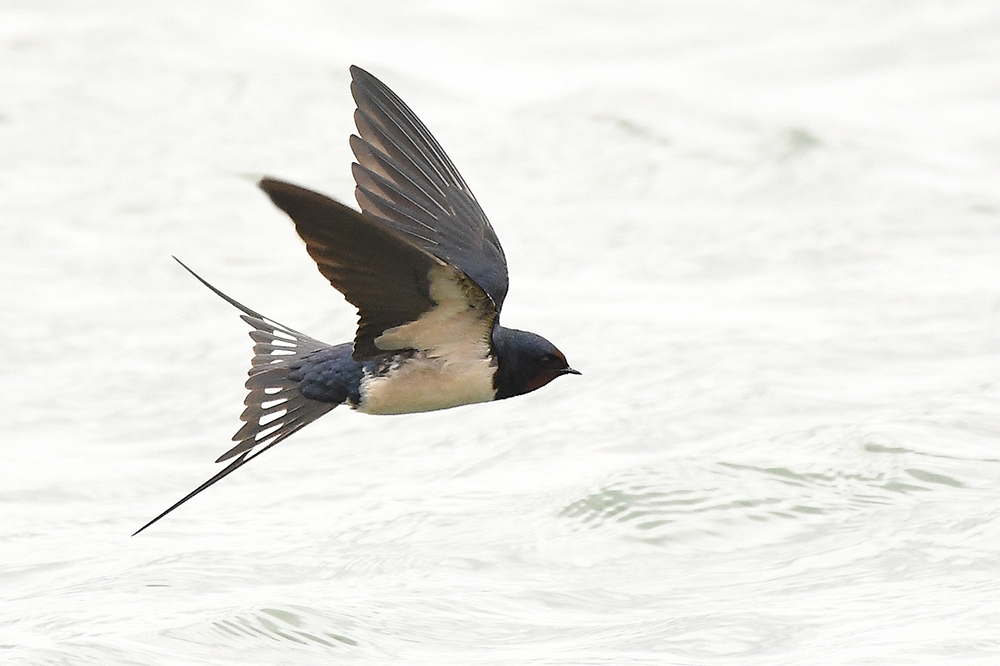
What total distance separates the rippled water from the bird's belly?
76cm

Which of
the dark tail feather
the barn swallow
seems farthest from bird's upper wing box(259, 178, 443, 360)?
the dark tail feather

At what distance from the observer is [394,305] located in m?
4.18

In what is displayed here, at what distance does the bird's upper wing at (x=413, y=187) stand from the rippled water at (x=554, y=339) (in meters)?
0.98

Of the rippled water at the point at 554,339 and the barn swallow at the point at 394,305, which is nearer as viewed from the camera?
the barn swallow at the point at 394,305

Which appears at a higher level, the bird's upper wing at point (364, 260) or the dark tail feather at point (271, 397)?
the bird's upper wing at point (364, 260)

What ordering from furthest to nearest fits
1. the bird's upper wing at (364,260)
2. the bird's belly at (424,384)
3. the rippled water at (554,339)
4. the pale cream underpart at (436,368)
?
the rippled water at (554,339) → the bird's belly at (424,384) → the pale cream underpart at (436,368) → the bird's upper wing at (364,260)

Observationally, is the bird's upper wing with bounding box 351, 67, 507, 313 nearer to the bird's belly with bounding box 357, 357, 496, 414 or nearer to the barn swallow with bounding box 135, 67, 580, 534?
the barn swallow with bounding box 135, 67, 580, 534

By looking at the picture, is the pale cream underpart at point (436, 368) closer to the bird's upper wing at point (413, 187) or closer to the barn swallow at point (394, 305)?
the barn swallow at point (394, 305)

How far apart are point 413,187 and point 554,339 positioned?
8.39 feet

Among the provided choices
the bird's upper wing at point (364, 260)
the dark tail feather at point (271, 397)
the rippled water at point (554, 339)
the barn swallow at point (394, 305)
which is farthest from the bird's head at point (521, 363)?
the rippled water at point (554, 339)

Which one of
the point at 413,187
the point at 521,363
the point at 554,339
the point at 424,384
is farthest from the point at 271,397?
the point at 554,339

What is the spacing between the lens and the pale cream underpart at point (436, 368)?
168 inches

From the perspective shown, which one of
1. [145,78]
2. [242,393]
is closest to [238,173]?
[145,78]

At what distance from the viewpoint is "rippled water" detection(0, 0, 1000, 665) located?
5172 mm
